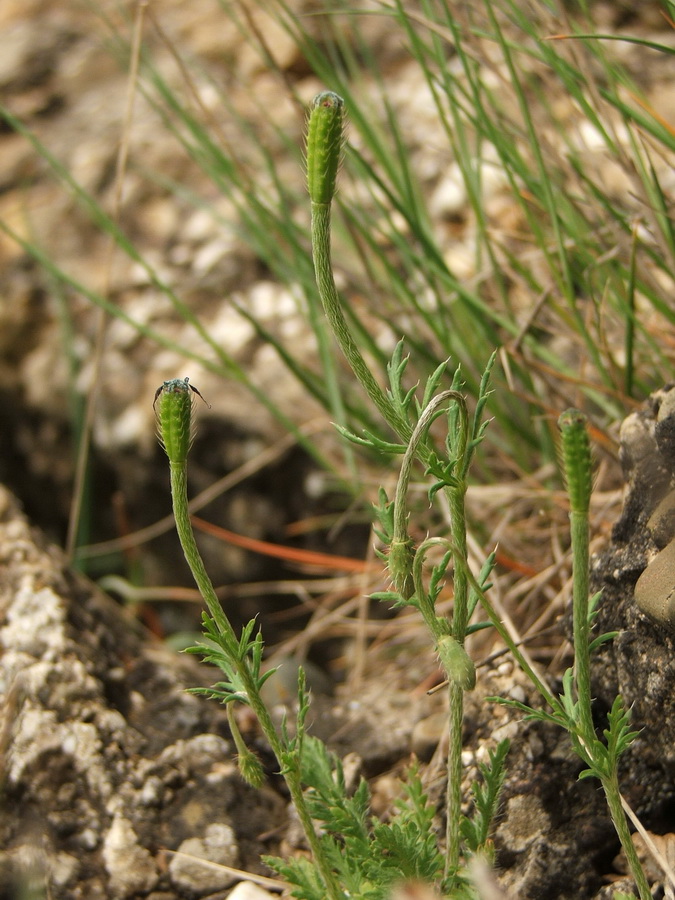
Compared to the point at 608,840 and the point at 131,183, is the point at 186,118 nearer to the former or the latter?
the point at 131,183

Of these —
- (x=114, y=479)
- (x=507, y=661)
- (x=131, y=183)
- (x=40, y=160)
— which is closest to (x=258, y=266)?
(x=131, y=183)

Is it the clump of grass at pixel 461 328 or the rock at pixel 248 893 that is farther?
the rock at pixel 248 893

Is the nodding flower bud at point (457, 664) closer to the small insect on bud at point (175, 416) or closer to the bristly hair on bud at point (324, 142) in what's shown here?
the small insect on bud at point (175, 416)

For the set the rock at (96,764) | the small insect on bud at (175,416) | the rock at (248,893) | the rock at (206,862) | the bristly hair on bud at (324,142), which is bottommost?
the rock at (248,893)

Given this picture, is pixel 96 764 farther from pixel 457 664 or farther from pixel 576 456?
pixel 576 456

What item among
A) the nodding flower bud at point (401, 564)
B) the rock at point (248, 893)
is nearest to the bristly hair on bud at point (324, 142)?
the nodding flower bud at point (401, 564)

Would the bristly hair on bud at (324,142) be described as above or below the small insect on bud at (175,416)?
above
